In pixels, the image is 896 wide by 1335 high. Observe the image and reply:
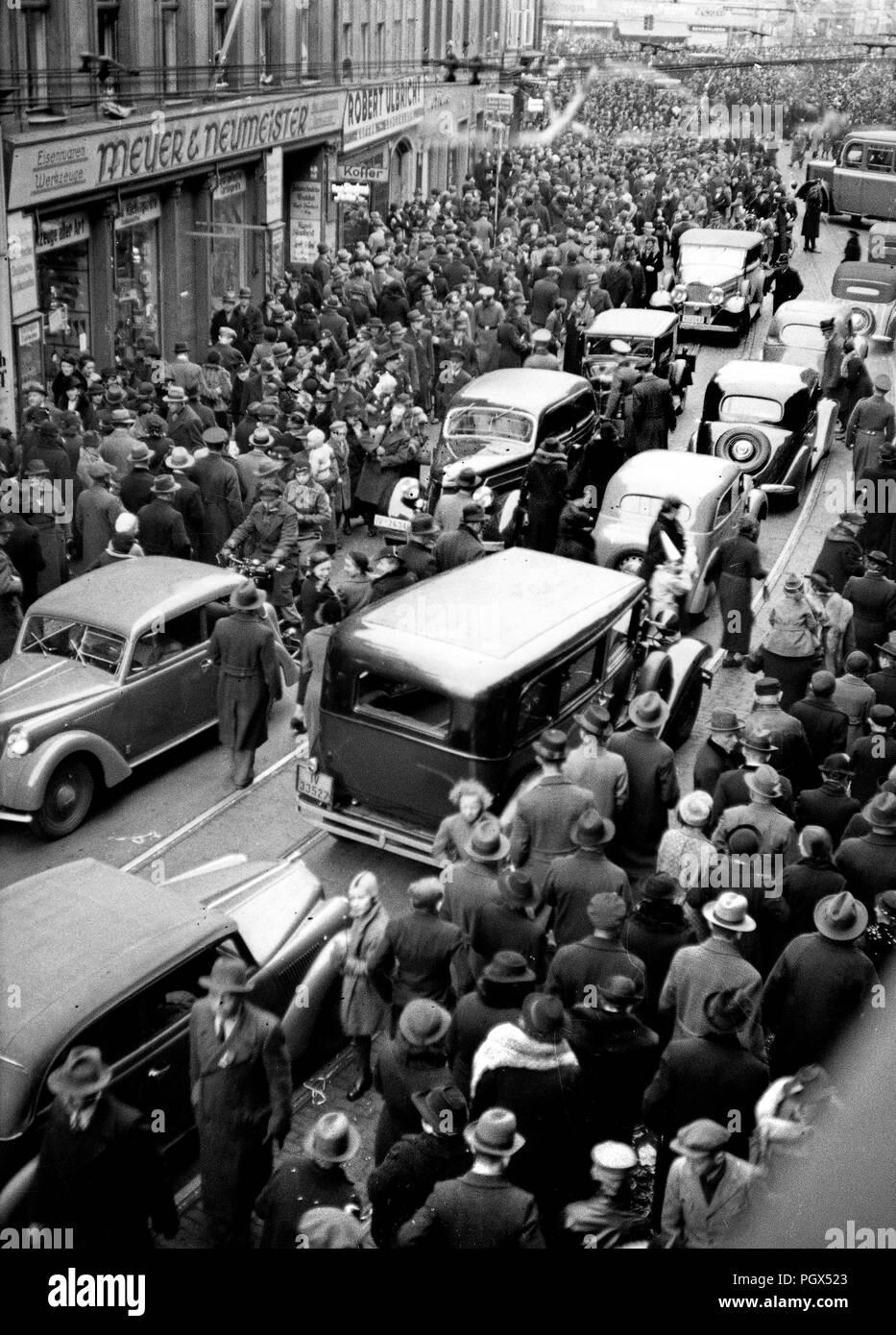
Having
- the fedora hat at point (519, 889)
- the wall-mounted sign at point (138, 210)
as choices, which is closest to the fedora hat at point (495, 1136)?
the fedora hat at point (519, 889)

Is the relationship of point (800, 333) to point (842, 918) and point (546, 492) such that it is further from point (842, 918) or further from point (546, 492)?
point (842, 918)

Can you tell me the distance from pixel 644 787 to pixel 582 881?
143 centimetres

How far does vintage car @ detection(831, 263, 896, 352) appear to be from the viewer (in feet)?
81.9

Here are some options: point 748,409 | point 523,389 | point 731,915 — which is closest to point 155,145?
point 523,389

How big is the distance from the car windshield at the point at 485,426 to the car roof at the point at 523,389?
4.7 inches

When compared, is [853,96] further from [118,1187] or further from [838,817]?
[118,1187]

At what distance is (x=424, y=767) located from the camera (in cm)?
1016

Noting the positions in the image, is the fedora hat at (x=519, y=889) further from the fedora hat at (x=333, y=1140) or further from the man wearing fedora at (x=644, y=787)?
the fedora hat at (x=333, y=1140)

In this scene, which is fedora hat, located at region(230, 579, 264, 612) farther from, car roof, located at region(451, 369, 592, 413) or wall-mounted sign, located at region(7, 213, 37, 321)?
wall-mounted sign, located at region(7, 213, 37, 321)

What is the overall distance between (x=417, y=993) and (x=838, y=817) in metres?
2.83

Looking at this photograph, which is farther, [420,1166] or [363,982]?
[363,982]

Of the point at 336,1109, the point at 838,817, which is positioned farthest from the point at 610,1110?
the point at 838,817

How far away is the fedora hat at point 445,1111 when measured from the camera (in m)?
6.30

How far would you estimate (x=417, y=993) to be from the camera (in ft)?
25.7
